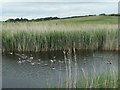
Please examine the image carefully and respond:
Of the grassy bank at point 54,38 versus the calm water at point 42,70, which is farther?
the grassy bank at point 54,38

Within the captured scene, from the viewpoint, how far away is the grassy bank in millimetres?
13867

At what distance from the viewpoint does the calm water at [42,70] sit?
26.6 feet

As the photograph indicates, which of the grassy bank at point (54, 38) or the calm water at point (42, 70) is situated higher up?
the grassy bank at point (54, 38)

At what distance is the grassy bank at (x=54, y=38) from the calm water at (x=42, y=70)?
0.66 metres

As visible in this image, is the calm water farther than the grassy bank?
No

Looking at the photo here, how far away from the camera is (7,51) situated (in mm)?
13688

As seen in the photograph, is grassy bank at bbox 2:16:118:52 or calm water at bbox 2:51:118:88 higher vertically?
grassy bank at bbox 2:16:118:52

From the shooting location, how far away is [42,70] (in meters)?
9.71

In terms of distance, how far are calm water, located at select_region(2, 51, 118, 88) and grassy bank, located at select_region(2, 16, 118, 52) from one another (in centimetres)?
66

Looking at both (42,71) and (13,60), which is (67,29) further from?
(42,71)

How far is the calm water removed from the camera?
8094 mm

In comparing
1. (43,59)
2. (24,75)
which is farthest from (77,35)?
(24,75)

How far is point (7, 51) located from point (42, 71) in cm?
449

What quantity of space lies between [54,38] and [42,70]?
4.87m
